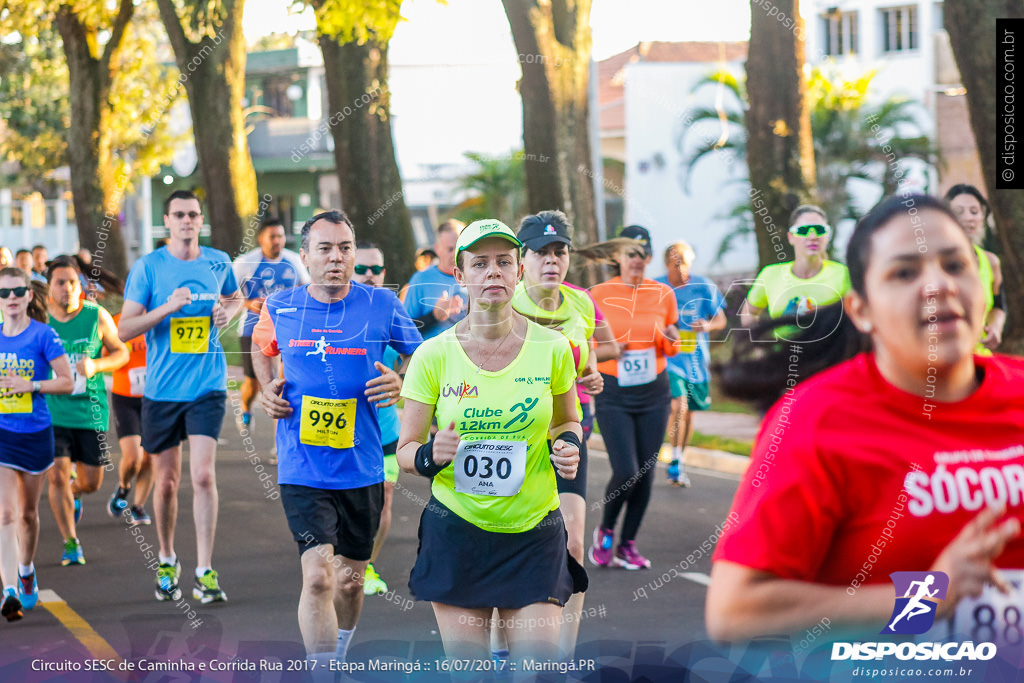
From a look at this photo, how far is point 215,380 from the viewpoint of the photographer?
705cm

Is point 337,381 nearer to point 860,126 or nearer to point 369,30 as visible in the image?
point 369,30

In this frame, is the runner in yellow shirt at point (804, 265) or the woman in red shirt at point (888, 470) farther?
the runner in yellow shirt at point (804, 265)

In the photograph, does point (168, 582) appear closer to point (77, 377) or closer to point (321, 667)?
point (77, 377)

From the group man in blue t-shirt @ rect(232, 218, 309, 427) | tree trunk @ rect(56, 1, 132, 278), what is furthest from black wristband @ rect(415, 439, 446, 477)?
tree trunk @ rect(56, 1, 132, 278)

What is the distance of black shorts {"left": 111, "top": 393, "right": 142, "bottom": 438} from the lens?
8648 millimetres

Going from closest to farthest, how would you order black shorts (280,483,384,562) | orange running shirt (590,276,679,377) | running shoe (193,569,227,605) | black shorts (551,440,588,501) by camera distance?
black shorts (280,483,384,562) → black shorts (551,440,588,501) → running shoe (193,569,227,605) → orange running shirt (590,276,679,377)

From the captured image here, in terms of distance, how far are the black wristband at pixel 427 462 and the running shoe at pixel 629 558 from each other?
12.6 ft

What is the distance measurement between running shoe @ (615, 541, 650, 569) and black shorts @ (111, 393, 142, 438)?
10.8 feet

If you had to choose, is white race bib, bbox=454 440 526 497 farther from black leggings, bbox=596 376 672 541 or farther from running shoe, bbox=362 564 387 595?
black leggings, bbox=596 376 672 541

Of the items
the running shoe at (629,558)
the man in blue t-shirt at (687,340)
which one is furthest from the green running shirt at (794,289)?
the man in blue t-shirt at (687,340)

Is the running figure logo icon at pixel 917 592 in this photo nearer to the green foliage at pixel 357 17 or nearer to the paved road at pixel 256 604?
the paved road at pixel 256 604

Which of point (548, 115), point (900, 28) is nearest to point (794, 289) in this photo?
point (548, 115)

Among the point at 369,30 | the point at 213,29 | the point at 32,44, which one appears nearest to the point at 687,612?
the point at 369,30

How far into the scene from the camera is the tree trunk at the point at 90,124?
2416 cm
